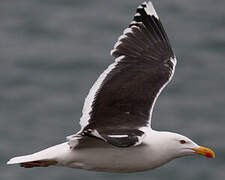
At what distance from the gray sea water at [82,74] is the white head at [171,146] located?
7113 mm

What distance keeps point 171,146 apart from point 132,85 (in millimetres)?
1354

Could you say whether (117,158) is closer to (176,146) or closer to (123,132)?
(123,132)

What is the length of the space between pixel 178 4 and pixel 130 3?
1.55 metres

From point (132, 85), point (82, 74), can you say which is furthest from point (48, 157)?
point (82, 74)

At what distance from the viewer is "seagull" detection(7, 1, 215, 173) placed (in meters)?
10.7

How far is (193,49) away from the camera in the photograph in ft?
71.6

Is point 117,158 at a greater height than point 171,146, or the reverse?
point 171,146

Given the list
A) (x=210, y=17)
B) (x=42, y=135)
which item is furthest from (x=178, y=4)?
(x=42, y=135)

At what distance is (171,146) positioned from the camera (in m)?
10.8

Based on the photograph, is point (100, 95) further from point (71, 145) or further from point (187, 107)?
point (187, 107)

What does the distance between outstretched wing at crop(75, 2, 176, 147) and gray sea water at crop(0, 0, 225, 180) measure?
5.73 metres

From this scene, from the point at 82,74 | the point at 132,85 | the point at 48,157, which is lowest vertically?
the point at 48,157

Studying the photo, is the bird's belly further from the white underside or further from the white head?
the white head

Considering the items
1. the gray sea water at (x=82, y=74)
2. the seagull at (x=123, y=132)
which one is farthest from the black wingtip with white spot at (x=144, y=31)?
the gray sea water at (x=82, y=74)
